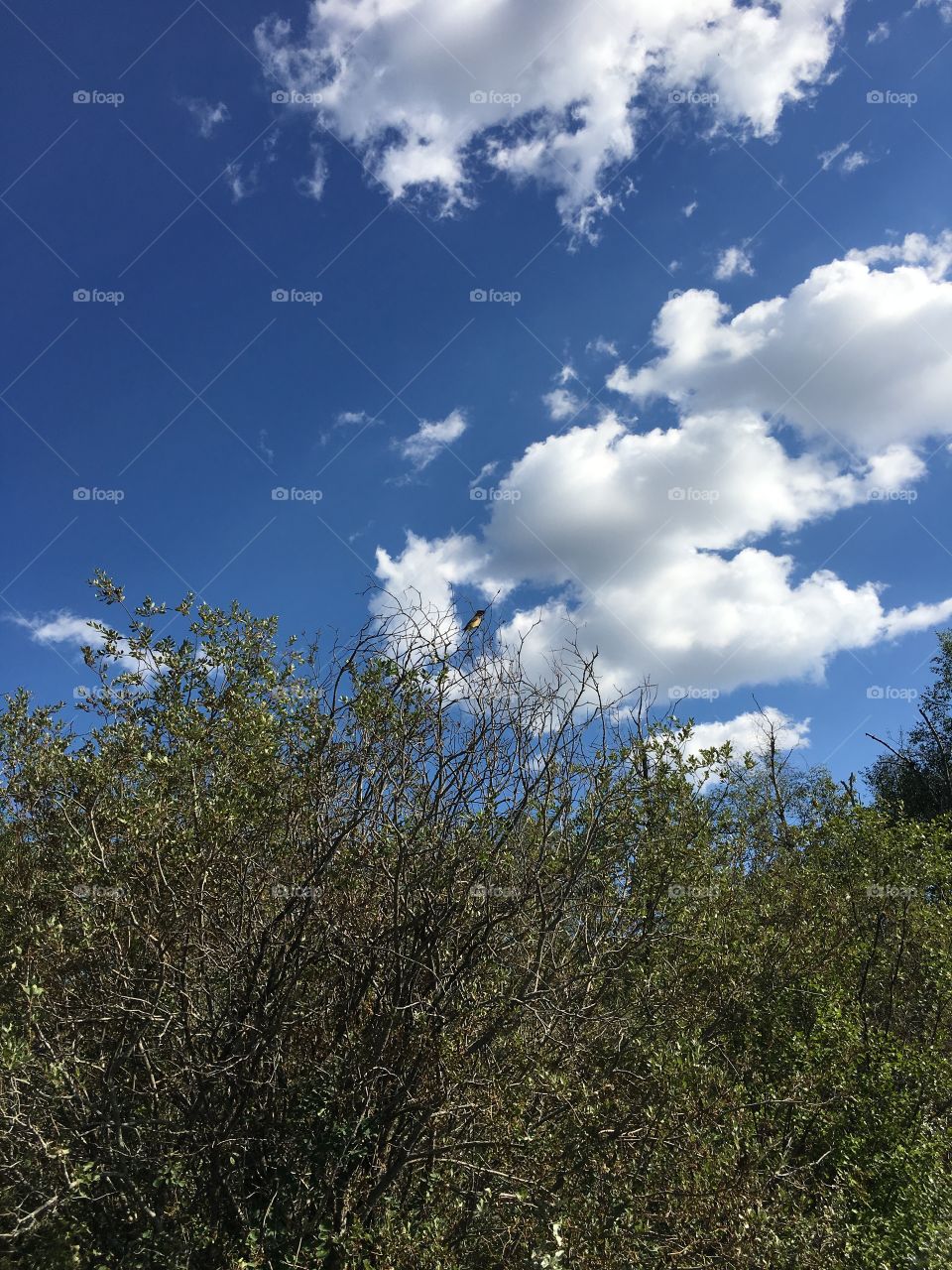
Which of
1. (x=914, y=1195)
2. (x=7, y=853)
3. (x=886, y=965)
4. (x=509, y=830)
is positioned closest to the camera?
(x=509, y=830)

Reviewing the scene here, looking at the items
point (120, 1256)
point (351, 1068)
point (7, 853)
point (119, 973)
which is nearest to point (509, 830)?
point (351, 1068)

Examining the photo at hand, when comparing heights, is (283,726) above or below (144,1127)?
above

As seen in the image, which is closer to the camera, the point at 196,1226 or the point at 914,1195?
the point at 196,1226

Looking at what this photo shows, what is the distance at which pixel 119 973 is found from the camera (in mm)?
5211

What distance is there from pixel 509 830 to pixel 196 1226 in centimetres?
306

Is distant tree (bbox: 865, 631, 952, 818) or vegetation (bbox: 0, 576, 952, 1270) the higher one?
distant tree (bbox: 865, 631, 952, 818)

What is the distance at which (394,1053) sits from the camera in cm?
546

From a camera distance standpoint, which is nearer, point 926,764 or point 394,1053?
point 394,1053

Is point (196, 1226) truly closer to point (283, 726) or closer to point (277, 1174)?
point (277, 1174)

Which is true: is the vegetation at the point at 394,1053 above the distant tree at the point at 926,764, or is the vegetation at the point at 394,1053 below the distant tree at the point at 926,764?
below

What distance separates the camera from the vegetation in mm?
5188

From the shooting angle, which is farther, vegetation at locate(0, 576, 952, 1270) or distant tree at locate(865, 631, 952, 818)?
distant tree at locate(865, 631, 952, 818)

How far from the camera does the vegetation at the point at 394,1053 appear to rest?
5188mm

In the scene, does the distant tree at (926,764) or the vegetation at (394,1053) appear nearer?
the vegetation at (394,1053)
